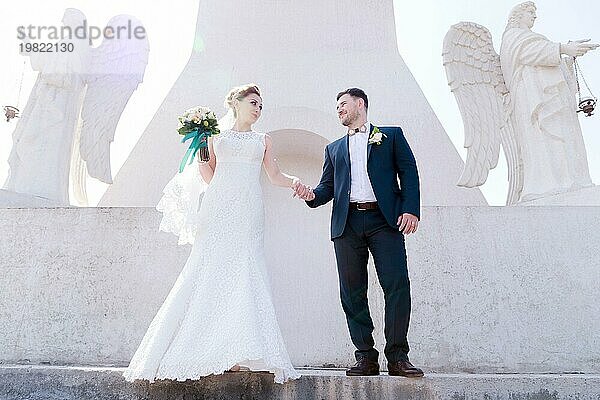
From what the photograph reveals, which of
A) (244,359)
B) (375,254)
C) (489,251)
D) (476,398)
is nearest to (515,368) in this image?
(489,251)

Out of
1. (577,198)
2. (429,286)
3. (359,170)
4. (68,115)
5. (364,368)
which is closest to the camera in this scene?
(364,368)

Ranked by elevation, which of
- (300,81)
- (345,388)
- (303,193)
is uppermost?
(300,81)

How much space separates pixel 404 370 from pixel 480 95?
4.11 m

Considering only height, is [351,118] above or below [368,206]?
above

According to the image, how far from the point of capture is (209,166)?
3.08m

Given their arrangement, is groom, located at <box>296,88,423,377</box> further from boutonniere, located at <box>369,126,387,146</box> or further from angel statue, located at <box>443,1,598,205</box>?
angel statue, located at <box>443,1,598,205</box>

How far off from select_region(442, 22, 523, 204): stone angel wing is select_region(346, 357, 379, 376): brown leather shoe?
3645 millimetres

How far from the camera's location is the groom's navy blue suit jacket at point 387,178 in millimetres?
2682

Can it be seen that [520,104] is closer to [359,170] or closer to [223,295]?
[359,170]

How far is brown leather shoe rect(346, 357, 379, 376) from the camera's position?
2574mm

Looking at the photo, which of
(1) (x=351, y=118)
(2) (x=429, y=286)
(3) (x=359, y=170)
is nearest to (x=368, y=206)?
(3) (x=359, y=170)

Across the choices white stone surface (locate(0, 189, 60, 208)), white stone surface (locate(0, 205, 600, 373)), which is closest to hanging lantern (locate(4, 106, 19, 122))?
white stone surface (locate(0, 189, 60, 208))

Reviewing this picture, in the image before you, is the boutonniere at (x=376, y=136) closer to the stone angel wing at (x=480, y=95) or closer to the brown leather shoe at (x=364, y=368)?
the brown leather shoe at (x=364, y=368)

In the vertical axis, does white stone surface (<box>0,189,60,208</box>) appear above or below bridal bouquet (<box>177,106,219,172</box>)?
above
